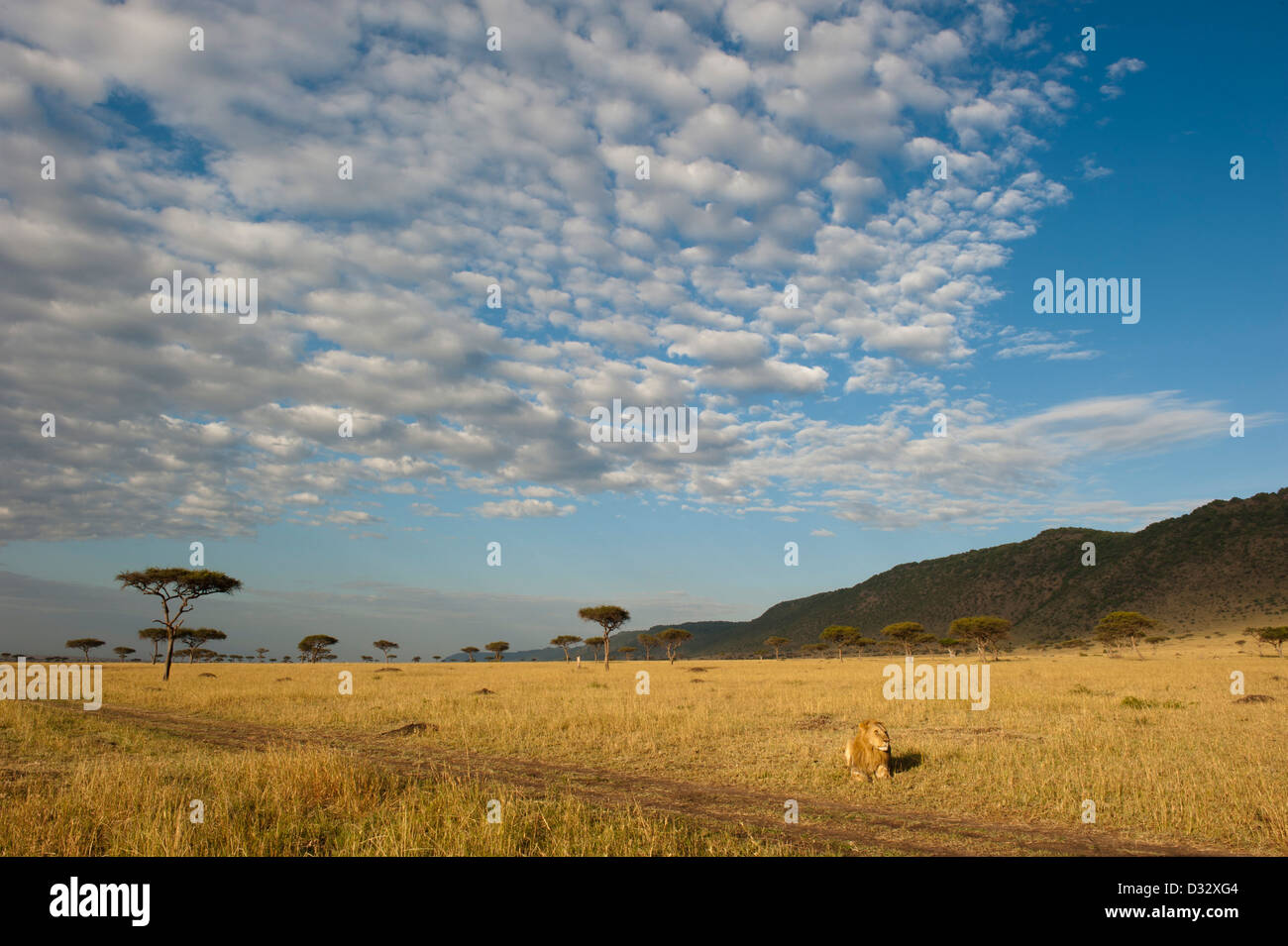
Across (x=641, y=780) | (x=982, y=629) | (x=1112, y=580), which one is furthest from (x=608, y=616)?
(x=1112, y=580)

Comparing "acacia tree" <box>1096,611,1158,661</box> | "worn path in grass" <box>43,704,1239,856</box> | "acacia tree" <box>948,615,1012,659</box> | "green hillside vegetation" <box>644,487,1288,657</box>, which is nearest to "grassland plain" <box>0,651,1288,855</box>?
"worn path in grass" <box>43,704,1239,856</box>

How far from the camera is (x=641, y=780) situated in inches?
518

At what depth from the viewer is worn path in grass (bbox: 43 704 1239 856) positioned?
881 centimetres

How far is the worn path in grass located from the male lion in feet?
2.49

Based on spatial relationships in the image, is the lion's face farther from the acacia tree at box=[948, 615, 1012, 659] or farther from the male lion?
the acacia tree at box=[948, 615, 1012, 659]

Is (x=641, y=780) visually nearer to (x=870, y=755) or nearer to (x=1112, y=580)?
(x=870, y=755)

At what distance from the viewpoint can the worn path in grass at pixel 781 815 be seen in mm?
8812

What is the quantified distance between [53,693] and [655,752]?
30616 mm

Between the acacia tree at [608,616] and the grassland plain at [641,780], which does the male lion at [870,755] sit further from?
the acacia tree at [608,616]

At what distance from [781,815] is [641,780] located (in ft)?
11.9

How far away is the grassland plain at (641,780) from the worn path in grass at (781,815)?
0.07 m
